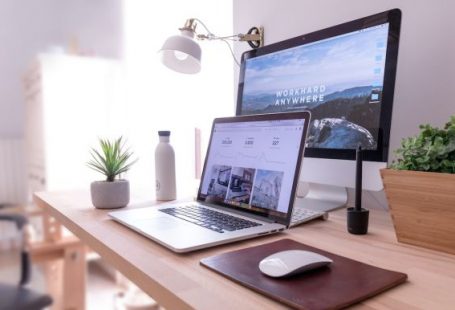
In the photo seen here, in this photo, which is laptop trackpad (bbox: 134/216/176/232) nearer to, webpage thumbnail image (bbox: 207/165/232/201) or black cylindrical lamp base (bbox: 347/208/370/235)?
webpage thumbnail image (bbox: 207/165/232/201)

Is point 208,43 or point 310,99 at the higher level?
point 208,43

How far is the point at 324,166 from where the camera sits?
30.8 inches

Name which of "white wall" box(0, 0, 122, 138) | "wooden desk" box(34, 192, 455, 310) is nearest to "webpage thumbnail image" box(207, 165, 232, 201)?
"wooden desk" box(34, 192, 455, 310)

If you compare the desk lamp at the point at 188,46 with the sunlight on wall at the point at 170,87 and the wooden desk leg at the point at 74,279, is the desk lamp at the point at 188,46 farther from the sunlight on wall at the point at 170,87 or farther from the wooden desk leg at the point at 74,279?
the wooden desk leg at the point at 74,279

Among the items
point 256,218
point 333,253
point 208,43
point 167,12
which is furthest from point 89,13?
point 333,253

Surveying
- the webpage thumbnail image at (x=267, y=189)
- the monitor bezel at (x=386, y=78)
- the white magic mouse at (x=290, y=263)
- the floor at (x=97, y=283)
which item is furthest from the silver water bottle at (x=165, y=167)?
the floor at (x=97, y=283)

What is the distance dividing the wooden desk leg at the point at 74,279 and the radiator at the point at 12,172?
2.36 feet

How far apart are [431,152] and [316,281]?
0.27 m

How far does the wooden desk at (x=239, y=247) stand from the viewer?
371 mm

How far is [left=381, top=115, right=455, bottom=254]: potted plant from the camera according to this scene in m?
0.50

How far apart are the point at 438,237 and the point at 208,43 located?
1338 mm

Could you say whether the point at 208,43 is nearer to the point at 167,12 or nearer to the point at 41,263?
the point at 167,12

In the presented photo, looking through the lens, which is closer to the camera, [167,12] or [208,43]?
[208,43]

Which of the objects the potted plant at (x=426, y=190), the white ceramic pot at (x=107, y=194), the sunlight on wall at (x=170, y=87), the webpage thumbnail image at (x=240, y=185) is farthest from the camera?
the sunlight on wall at (x=170, y=87)
